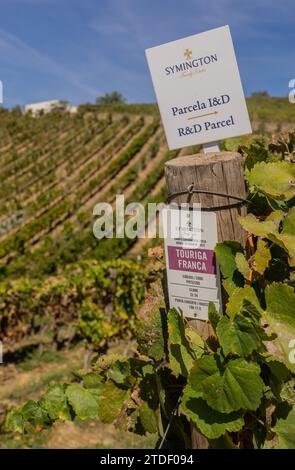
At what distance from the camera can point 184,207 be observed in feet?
5.22

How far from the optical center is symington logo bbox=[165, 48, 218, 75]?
A: 1485 millimetres

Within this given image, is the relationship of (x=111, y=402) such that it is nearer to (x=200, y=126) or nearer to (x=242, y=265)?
(x=242, y=265)

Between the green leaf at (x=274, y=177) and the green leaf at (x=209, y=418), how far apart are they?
2.23ft

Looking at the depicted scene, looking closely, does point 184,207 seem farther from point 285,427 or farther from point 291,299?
point 285,427

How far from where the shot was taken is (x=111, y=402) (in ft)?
5.87

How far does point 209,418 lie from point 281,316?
0.35m

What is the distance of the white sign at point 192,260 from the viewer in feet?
5.04

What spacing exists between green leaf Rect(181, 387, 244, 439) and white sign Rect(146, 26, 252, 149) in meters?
0.84

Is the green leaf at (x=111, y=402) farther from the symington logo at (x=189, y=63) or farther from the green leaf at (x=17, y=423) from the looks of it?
the symington logo at (x=189, y=63)

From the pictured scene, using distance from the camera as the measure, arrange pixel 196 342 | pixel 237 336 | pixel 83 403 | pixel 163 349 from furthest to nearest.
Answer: pixel 83 403
pixel 163 349
pixel 196 342
pixel 237 336

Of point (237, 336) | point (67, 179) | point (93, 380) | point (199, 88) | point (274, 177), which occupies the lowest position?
point (93, 380)

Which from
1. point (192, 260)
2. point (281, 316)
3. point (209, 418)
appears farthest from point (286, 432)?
point (192, 260)

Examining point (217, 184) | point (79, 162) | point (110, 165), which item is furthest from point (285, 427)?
point (79, 162)

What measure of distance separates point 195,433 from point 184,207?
807 millimetres
